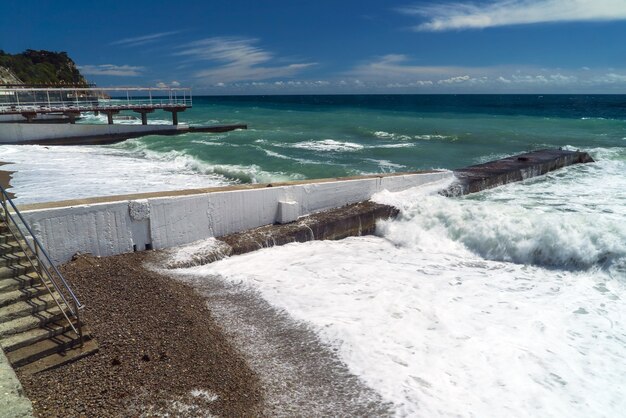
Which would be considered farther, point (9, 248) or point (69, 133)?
point (69, 133)

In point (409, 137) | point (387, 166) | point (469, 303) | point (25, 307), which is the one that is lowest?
point (469, 303)

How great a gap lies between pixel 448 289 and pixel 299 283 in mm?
2475

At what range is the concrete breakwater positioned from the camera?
6.96 meters

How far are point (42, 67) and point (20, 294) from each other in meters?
103

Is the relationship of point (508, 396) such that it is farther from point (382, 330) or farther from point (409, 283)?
point (409, 283)

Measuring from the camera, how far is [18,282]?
5340 millimetres

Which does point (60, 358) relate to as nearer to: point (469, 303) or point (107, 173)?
point (469, 303)

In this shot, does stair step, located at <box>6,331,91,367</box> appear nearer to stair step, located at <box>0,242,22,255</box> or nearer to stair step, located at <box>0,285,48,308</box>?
stair step, located at <box>0,285,48,308</box>

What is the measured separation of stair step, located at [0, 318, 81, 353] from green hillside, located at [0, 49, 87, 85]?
3117 inches

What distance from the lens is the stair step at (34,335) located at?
4586 mm

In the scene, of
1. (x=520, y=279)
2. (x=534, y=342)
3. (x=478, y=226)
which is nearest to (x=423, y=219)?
(x=478, y=226)

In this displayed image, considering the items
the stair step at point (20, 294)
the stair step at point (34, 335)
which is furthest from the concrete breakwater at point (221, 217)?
the stair step at point (34, 335)

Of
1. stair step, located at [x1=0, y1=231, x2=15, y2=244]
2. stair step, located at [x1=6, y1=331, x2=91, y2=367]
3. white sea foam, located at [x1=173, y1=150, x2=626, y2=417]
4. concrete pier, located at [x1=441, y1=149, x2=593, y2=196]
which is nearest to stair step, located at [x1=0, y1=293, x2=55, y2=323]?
stair step, located at [x1=6, y1=331, x2=91, y2=367]

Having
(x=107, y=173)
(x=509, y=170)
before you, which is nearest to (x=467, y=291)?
(x=509, y=170)
